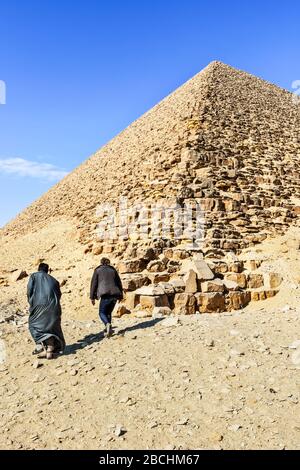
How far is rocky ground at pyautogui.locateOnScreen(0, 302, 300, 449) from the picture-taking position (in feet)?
11.8

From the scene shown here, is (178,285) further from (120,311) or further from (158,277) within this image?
(120,311)

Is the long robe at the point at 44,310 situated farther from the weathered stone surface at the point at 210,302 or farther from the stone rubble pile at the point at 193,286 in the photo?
the weathered stone surface at the point at 210,302

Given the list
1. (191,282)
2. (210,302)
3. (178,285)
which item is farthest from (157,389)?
(191,282)

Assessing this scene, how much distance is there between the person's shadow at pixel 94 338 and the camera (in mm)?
5574

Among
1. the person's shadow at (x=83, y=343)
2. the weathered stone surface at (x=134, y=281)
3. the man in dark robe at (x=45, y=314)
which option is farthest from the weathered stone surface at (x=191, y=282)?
the man in dark robe at (x=45, y=314)

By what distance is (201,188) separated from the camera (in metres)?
12.9

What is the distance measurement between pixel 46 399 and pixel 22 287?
6829 mm

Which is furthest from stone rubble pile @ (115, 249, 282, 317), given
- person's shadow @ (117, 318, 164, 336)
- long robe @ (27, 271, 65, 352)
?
long robe @ (27, 271, 65, 352)

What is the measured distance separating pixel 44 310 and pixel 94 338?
914 millimetres

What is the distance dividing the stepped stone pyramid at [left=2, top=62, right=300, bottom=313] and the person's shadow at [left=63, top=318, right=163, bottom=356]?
1253 mm

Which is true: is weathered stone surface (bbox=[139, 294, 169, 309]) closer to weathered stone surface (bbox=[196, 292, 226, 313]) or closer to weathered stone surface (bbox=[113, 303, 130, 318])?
weathered stone surface (bbox=[113, 303, 130, 318])

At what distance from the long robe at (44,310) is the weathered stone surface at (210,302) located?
3.41 m

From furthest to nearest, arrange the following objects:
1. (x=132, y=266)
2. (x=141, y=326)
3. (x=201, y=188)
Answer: (x=201, y=188), (x=132, y=266), (x=141, y=326)

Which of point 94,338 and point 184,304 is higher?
point 184,304
